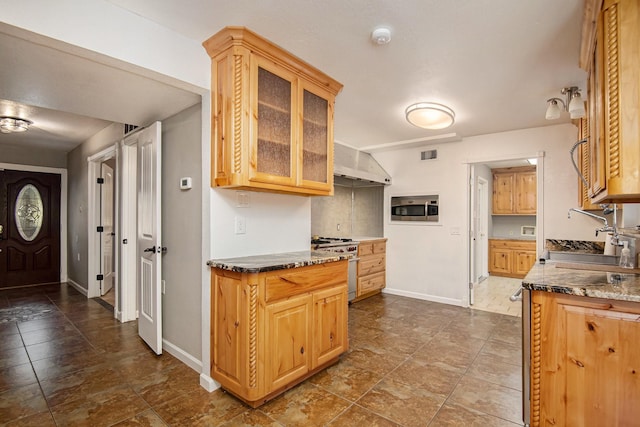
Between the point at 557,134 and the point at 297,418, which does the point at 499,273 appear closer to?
the point at 557,134

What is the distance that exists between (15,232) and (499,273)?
887cm

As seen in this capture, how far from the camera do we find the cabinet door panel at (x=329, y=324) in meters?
2.39

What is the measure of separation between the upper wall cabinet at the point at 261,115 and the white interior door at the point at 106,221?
11.6 feet

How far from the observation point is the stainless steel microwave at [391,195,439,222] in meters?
4.69

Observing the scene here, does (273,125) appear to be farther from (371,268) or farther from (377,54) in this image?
(371,268)

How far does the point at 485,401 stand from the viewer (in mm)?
2131

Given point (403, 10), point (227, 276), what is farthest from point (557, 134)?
point (227, 276)

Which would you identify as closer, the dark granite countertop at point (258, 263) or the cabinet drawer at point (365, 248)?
the dark granite countertop at point (258, 263)

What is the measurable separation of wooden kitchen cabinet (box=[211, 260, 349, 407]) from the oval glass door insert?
17.3 ft

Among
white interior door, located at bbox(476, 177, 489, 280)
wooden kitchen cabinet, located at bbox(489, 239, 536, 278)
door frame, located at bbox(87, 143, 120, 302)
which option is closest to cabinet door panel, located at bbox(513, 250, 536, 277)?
wooden kitchen cabinet, located at bbox(489, 239, 536, 278)

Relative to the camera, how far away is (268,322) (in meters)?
2.03

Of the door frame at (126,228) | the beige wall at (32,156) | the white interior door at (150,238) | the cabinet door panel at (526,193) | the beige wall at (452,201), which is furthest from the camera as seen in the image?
the cabinet door panel at (526,193)

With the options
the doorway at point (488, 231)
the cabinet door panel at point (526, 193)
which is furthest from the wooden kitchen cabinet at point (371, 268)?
the cabinet door panel at point (526, 193)

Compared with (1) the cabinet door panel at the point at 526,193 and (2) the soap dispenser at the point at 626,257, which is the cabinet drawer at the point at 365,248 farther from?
(1) the cabinet door panel at the point at 526,193
